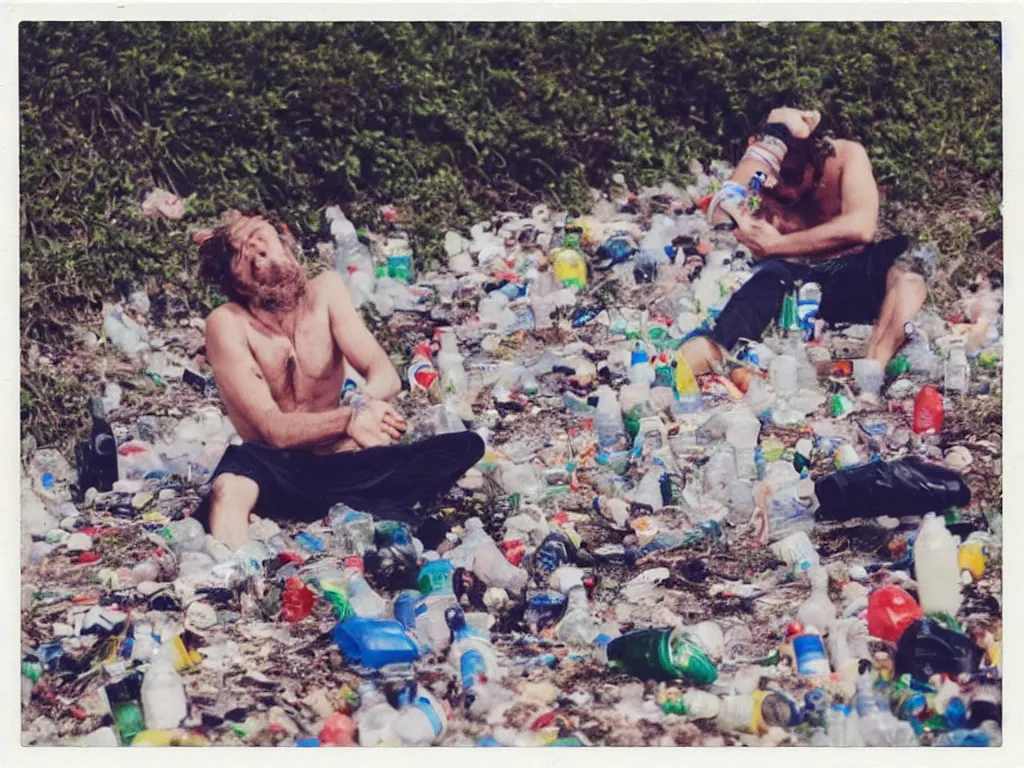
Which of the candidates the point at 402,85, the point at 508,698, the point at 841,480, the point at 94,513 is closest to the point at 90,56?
the point at 402,85

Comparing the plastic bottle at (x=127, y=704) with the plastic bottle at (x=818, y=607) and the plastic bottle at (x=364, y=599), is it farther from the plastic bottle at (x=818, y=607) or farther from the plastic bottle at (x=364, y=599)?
the plastic bottle at (x=818, y=607)

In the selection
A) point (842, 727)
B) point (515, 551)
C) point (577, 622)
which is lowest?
point (842, 727)

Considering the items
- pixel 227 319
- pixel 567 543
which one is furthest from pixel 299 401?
pixel 567 543

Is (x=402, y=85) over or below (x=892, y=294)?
over

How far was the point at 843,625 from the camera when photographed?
558 cm

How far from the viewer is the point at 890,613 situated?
557 cm

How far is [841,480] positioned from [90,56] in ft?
10.3

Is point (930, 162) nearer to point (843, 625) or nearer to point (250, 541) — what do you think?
point (843, 625)

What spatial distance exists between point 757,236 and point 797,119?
46cm

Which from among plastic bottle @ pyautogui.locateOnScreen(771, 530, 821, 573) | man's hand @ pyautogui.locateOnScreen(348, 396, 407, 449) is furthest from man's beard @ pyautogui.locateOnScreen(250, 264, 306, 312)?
plastic bottle @ pyautogui.locateOnScreen(771, 530, 821, 573)

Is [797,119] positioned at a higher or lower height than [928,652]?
higher

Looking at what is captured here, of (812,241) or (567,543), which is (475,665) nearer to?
(567,543)

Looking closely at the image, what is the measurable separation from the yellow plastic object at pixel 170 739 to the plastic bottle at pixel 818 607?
2.18 m
